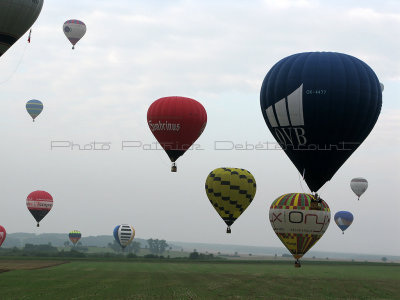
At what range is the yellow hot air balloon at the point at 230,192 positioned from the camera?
5453cm

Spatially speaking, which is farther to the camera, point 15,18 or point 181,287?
point 181,287

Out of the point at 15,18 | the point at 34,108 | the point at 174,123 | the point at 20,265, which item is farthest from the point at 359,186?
the point at 15,18

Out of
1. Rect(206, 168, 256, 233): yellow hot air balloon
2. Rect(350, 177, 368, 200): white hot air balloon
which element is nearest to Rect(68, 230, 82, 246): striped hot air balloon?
Rect(350, 177, 368, 200): white hot air balloon

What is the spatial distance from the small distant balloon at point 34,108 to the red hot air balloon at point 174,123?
31297 mm

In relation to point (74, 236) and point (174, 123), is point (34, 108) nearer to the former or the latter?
point (174, 123)

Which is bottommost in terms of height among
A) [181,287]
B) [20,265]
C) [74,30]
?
[181,287]

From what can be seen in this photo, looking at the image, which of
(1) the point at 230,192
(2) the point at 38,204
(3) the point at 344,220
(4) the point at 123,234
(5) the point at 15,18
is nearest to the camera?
(5) the point at 15,18

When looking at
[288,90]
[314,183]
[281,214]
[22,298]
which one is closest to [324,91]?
[288,90]

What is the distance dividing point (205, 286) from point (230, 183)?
11.3m

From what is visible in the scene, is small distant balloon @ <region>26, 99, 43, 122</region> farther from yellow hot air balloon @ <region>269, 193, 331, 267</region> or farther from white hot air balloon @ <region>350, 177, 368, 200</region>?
white hot air balloon @ <region>350, 177, 368, 200</region>

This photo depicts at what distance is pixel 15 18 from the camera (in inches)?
1476

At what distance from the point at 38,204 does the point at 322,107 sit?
61397mm

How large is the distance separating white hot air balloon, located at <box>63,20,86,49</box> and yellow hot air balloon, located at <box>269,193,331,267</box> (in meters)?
36.8

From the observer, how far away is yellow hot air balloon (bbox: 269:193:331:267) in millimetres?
45406
